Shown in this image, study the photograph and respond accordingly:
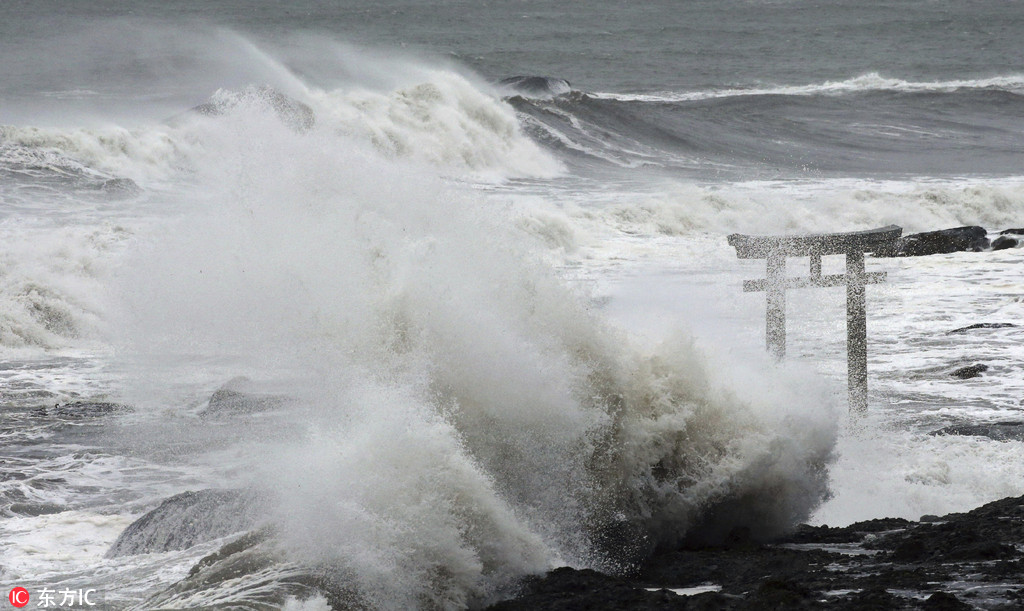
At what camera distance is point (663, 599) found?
195 inches

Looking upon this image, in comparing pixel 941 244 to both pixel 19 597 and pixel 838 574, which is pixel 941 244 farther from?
pixel 19 597

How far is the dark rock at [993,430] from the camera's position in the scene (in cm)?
852

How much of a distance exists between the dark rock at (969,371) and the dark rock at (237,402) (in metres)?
5.67

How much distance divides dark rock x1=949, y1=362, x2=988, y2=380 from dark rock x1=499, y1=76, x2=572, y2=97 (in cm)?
2510

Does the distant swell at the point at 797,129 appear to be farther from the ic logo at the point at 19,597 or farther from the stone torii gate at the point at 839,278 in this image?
the ic logo at the point at 19,597

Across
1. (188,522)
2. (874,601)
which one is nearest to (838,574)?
(874,601)

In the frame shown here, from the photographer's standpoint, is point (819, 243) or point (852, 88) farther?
point (852, 88)

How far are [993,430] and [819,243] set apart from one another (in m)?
1.81

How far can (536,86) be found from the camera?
3572 centimetres

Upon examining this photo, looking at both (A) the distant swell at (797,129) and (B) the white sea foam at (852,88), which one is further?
(B) the white sea foam at (852,88)

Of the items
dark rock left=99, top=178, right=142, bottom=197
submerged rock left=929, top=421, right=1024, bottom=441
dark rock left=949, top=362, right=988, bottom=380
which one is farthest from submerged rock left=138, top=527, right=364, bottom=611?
dark rock left=99, top=178, right=142, bottom=197

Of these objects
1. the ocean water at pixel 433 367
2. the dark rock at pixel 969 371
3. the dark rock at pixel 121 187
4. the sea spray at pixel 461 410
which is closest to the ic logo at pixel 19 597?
the ocean water at pixel 433 367

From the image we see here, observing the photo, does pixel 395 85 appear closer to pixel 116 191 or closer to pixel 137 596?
pixel 116 191

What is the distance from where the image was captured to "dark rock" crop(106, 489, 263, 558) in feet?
20.7
